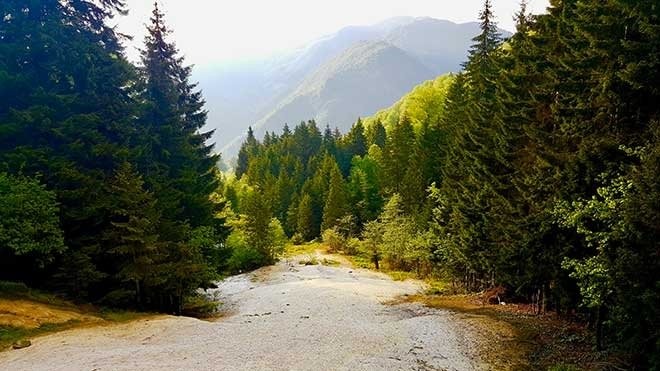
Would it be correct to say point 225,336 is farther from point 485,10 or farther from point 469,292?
point 485,10

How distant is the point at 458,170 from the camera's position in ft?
108

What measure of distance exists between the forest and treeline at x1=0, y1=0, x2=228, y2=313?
0.09 m

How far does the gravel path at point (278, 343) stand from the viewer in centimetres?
1341

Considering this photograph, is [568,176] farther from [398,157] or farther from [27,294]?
[398,157]

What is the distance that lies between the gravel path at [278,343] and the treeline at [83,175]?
3589 millimetres

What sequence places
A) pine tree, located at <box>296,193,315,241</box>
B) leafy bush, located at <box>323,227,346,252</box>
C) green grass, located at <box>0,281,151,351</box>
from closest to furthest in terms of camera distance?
green grass, located at <box>0,281,151,351</box>, leafy bush, located at <box>323,227,346,252</box>, pine tree, located at <box>296,193,315,241</box>

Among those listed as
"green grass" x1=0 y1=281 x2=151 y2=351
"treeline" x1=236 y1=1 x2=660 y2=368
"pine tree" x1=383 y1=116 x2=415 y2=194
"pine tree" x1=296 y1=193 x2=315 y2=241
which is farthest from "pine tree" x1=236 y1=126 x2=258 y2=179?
"green grass" x1=0 y1=281 x2=151 y2=351

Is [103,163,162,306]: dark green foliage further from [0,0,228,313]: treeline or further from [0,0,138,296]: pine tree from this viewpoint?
[0,0,138,296]: pine tree

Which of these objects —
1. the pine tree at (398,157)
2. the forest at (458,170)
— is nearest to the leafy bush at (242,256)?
the forest at (458,170)

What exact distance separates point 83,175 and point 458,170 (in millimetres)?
23974

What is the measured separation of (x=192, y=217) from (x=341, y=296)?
1114cm

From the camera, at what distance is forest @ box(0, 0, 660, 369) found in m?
13.4

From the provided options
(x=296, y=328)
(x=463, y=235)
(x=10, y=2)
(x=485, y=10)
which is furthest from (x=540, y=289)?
(x=10, y=2)

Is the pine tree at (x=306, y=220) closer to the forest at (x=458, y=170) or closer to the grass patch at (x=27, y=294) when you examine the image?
the forest at (x=458, y=170)
